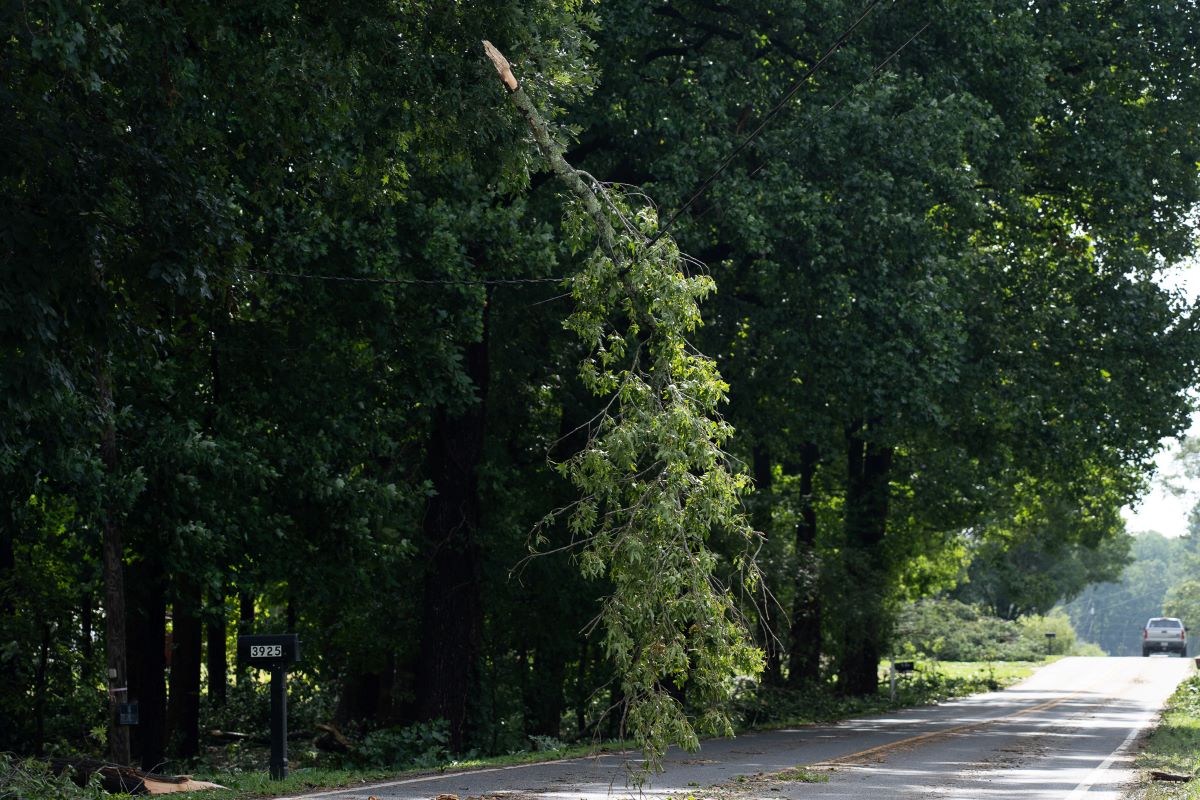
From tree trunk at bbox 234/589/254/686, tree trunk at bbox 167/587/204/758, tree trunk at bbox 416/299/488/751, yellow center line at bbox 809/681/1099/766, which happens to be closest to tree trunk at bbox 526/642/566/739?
tree trunk at bbox 416/299/488/751

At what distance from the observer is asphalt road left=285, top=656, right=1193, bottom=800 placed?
13.3 m

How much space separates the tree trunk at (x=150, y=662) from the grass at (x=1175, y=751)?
13.1 metres

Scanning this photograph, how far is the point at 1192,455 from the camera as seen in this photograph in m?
102

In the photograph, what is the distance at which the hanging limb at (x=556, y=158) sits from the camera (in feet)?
34.6

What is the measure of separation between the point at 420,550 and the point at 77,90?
40.5 feet

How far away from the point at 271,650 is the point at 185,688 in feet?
36.2

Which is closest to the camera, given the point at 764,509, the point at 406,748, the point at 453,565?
the point at 406,748

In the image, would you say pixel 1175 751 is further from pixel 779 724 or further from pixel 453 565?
pixel 453 565

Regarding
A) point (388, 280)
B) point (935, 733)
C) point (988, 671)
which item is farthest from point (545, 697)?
point (988, 671)

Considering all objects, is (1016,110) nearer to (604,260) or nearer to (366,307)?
(366,307)

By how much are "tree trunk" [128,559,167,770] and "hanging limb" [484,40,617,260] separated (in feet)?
36.0

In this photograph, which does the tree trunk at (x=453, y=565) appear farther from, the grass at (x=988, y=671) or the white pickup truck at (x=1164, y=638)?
the white pickup truck at (x=1164, y=638)

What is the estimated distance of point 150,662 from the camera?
21.7m

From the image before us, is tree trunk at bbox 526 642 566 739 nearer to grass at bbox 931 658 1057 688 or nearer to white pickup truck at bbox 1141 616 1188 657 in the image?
grass at bbox 931 658 1057 688
